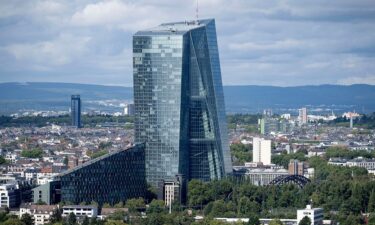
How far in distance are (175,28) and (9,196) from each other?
64.9 feet

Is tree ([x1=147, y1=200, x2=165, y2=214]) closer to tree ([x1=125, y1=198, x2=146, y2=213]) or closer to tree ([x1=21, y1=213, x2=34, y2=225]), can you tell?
tree ([x1=125, y1=198, x2=146, y2=213])

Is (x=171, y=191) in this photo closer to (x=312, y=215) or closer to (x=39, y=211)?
(x=312, y=215)

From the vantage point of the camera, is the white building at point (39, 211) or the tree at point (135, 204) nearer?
the white building at point (39, 211)

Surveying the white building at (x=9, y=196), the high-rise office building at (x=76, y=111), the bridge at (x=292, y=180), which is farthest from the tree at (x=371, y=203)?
the high-rise office building at (x=76, y=111)

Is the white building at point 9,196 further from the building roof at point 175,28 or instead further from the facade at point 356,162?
the facade at point 356,162

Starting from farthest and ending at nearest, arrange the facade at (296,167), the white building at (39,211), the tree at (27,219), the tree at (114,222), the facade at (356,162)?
1. the facade at (356,162)
2. the facade at (296,167)
3. the white building at (39,211)
4. the tree at (27,219)
5. the tree at (114,222)

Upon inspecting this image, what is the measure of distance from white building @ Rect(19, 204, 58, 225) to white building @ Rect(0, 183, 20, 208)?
5.35 meters

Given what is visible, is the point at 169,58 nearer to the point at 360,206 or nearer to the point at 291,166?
the point at 360,206

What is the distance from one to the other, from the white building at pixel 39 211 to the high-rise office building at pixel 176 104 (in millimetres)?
16307

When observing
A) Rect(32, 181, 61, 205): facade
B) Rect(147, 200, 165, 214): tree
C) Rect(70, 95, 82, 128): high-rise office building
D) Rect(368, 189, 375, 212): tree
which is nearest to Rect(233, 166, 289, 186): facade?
Rect(368, 189, 375, 212): tree

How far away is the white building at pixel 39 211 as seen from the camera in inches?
3009

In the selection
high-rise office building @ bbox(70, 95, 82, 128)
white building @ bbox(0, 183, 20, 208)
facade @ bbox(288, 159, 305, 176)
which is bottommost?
white building @ bbox(0, 183, 20, 208)

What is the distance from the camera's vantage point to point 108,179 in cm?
8644

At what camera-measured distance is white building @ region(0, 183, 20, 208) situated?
85375 mm
